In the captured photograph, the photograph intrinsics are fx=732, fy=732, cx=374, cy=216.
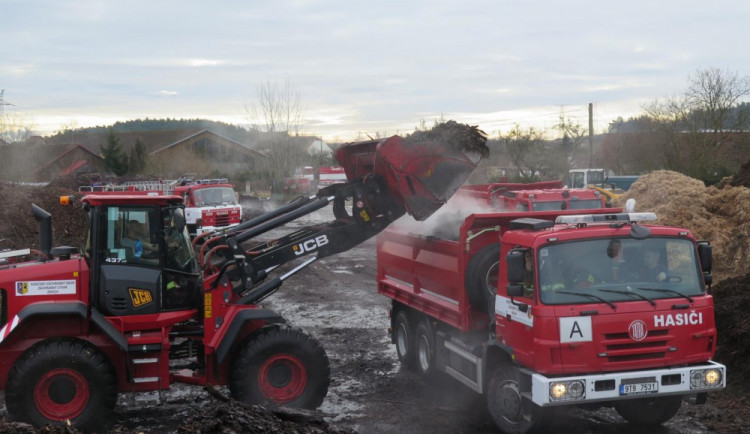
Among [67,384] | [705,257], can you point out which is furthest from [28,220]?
[705,257]

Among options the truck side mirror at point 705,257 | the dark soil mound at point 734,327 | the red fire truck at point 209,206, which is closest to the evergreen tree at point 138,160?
the red fire truck at point 209,206

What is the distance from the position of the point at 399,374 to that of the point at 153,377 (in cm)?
382

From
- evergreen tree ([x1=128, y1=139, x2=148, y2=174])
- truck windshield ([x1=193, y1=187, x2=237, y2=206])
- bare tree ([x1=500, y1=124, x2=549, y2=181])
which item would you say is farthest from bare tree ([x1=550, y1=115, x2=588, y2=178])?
evergreen tree ([x1=128, y1=139, x2=148, y2=174])

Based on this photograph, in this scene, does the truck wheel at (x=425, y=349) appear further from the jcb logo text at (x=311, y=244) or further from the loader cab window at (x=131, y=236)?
the loader cab window at (x=131, y=236)

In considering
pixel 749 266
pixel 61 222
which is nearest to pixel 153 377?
pixel 749 266

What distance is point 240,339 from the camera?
28.6ft

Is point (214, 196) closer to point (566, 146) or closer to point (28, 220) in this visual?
point (28, 220)

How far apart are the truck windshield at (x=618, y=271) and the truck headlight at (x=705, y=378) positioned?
718mm

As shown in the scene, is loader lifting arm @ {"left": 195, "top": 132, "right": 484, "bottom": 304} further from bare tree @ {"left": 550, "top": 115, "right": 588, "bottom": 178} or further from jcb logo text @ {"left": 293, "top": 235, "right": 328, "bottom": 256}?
bare tree @ {"left": 550, "top": 115, "right": 588, "bottom": 178}

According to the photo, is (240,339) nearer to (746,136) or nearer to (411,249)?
(411,249)

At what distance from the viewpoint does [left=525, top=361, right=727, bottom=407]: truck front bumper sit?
6637 millimetres

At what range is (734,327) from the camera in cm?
978

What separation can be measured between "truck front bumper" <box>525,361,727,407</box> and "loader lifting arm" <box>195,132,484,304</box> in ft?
9.46

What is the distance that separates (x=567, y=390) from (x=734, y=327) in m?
4.37
